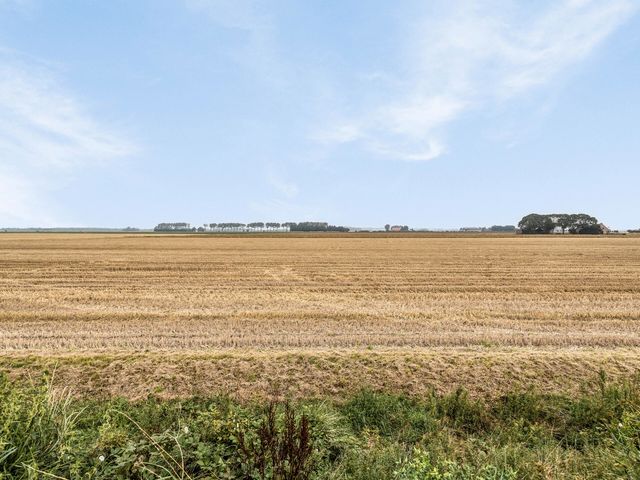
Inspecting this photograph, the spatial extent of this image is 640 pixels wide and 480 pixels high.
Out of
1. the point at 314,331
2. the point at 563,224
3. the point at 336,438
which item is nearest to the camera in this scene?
the point at 336,438

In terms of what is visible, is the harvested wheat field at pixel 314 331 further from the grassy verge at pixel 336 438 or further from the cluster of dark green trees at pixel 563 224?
the cluster of dark green trees at pixel 563 224

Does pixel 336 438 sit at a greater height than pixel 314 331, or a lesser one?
greater

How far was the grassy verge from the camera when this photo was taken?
359 centimetres

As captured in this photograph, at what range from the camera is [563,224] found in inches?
4779

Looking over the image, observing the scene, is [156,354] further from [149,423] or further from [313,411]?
[313,411]

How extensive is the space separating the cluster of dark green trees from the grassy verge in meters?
135

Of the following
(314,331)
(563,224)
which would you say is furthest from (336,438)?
(563,224)

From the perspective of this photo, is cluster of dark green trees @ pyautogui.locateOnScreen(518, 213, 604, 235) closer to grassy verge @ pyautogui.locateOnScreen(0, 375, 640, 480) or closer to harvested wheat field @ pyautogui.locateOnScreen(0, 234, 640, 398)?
harvested wheat field @ pyautogui.locateOnScreen(0, 234, 640, 398)

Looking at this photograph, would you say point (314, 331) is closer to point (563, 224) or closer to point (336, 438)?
point (336, 438)

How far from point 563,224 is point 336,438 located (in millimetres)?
143597

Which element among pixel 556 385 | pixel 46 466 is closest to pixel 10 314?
pixel 46 466

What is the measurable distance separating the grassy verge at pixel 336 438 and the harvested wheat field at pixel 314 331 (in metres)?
0.78

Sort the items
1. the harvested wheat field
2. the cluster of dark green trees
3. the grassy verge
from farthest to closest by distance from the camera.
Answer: the cluster of dark green trees
the harvested wheat field
the grassy verge

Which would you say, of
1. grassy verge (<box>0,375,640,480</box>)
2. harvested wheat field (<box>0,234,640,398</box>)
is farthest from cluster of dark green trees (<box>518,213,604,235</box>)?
grassy verge (<box>0,375,640,480</box>)
